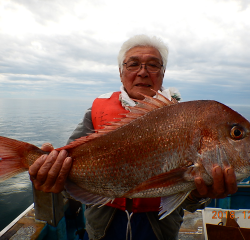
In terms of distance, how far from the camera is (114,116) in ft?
7.92

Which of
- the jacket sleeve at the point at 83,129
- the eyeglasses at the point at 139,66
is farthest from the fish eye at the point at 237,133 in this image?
the jacket sleeve at the point at 83,129

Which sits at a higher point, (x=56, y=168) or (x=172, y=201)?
(x=56, y=168)

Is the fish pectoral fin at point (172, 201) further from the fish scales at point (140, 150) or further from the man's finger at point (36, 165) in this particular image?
the man's finger at point (36, 165)

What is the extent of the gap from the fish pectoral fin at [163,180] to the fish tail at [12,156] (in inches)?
45.5

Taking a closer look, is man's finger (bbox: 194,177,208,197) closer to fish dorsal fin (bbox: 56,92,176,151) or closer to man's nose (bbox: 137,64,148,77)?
fish dorsal fin (bbox: 56,92,176,151)

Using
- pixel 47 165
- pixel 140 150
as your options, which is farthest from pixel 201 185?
pixel 47 165

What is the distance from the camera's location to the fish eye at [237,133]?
148 cm

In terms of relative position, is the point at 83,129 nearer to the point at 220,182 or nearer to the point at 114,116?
the point at 114,116

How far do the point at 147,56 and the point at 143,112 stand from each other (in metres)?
1.15

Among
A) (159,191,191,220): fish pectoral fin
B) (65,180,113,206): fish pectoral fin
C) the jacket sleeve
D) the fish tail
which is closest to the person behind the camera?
(159,191,191,220): fish pectoral fin

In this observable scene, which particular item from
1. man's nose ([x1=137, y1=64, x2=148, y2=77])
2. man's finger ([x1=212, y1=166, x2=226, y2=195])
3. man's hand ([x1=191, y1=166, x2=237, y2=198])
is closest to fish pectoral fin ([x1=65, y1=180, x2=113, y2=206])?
man's hand ([x1=191, y1=166, x2=237, y2=198])

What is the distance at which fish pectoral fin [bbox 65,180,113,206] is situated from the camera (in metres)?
1.73

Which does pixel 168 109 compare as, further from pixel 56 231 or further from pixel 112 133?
pixel 56 231

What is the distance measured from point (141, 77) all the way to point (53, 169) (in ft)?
5.28
